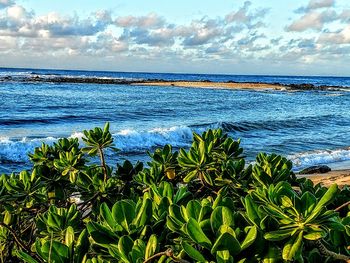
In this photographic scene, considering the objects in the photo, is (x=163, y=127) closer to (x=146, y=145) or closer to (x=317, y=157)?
(x=146, y=145)

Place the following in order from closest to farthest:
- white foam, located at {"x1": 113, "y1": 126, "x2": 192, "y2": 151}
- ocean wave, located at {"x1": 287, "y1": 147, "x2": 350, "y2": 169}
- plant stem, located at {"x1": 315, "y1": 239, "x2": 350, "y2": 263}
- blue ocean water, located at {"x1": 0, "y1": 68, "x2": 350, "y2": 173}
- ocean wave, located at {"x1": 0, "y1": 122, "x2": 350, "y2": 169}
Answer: plant stem, located at {"x1": 315, "y1": 239, "x2": 350, "y2": 263} < ocean wave, located at {"x1": 287, "y1": 147, "x2": 350, "y2": 169} < ocean wave, located at {"x1": 0, "y1": 122, "x2": 350, "y2": 169} < blue ocean water, located at {"x1": 0, "y1": 68, "x2": 350, "y2": 173} < white foam, located at {"x1": 113, "y1": 126, "x2": 192, "y2": 151}

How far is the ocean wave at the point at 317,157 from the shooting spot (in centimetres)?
1305

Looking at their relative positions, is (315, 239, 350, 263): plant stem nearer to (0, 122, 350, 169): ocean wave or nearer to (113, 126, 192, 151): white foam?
(0, 122, 350, 169): ocean wave

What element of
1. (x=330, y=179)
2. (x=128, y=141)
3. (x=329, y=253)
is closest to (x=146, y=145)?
(x=128, y=141)

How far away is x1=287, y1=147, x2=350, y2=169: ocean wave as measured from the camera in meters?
13.0

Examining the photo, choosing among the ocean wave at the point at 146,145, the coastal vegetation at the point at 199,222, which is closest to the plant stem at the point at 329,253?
the coastal vegetation at the point at 199,222

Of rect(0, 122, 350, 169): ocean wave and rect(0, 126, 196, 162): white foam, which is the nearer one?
rect(0, 122, 350, 169): ocean wave

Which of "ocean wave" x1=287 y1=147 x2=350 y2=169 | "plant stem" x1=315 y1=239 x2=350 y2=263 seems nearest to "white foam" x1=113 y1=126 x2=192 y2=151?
"ocean wave" x1=287 y1=147 x2=350 y2=169

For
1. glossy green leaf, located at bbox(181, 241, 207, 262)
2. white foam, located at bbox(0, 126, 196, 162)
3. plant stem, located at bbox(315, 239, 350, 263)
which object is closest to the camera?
glossy green leaf, located at bbox(181, 241, 207, 262)

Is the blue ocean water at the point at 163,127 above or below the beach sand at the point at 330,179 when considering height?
below

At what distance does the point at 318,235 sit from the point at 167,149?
1.50 m

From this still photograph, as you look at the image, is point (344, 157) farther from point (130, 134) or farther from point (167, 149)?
point (167, 149)

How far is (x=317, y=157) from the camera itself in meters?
13.7

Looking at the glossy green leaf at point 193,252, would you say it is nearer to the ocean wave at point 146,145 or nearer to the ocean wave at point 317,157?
the ocean wave at point 146,145
